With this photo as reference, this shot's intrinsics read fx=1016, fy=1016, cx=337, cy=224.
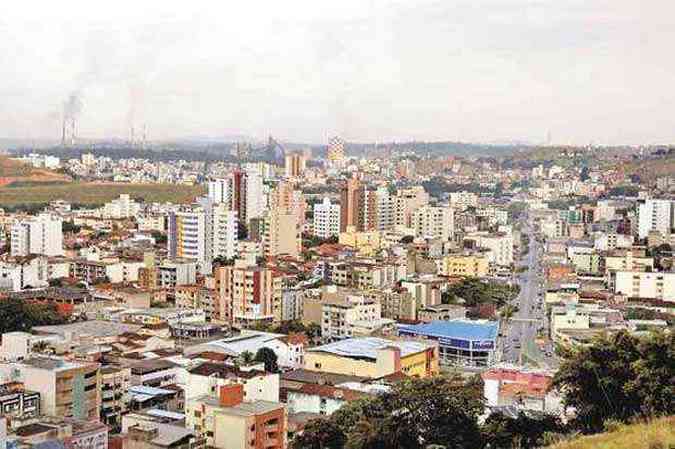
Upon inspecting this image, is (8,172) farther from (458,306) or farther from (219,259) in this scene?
(458,306)

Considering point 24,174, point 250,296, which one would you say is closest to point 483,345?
point 250,296

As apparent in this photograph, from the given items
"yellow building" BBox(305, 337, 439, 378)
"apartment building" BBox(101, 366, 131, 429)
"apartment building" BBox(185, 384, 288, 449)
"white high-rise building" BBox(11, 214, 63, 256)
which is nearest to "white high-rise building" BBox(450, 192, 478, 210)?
"white high-rise building" BBox(11, 214, 63, 256)

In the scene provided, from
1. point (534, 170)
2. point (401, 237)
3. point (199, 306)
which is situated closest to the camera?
point (199, 306)

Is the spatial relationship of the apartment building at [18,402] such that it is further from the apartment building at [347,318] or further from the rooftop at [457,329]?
the rooftop at [457,329]

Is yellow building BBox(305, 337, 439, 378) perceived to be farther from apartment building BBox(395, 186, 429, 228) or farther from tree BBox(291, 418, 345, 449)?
apartment building BBox(395, 186, 429, 228)

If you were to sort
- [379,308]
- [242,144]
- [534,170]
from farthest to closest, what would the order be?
[242,144], [534,170], [379,308]

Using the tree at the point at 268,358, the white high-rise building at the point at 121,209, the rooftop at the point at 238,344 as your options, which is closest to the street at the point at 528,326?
the rooftop at the point at 238,344

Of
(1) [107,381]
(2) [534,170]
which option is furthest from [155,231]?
(2) [534,170]
